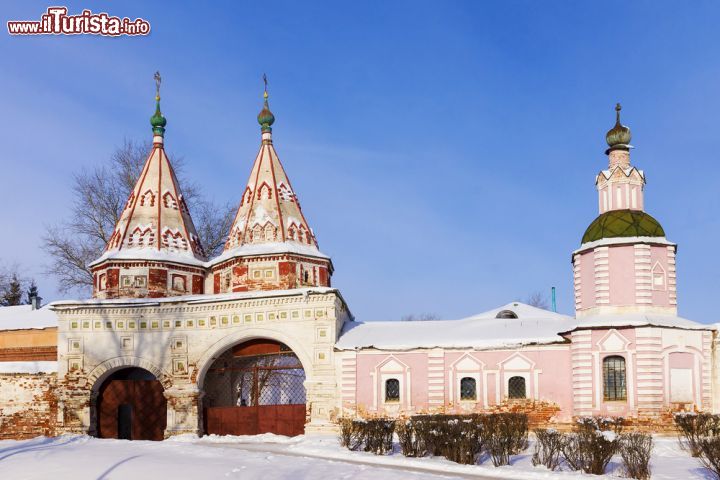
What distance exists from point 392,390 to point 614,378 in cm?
557

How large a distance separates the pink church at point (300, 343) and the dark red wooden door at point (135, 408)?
0.13 ft

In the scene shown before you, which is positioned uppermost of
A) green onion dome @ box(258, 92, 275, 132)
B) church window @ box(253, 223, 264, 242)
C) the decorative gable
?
green onion dome @ box(258, 92, 275, 132)

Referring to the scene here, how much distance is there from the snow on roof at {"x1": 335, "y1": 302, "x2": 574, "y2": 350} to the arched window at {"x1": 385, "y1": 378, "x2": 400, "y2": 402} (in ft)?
2.86

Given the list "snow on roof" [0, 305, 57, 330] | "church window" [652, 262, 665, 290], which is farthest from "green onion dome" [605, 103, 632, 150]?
"snow on roof" [0, 305, 57, 330]

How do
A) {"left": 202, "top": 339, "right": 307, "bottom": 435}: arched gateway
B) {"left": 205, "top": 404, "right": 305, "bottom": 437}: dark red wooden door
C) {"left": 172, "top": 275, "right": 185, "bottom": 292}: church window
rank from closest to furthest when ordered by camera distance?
{"left": 205, "top": 404, "right": 305, "bottom": 437}: dark red wooden door < {"left": 202, "top": 339, "right": 307, "bottom": 435}: arched gateway < {"left": 172, "top": 275, "right": 185, "bottom": 292}: church window

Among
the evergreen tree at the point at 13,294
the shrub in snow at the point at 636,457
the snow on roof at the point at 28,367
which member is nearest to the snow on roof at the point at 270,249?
the snow on roof at the point at 28,367

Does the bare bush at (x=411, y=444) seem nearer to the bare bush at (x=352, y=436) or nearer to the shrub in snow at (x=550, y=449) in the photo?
the bare bush at (x=352, y=436)

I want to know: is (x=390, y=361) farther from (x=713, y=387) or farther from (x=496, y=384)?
(x=713, y=387)

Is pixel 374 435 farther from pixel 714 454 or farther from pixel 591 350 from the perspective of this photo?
pixel 591 350

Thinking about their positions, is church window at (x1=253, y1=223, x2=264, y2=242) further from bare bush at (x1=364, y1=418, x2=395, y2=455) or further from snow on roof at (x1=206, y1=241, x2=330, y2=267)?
bare bush at (x1=364, y1=418, x2=395, y2=455)

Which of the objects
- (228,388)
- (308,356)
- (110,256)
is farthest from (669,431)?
(110,256)

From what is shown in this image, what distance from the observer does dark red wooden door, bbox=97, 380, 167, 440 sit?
23.7 metres

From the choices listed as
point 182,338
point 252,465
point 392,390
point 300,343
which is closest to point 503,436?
point 252,465

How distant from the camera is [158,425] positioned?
23656mm
